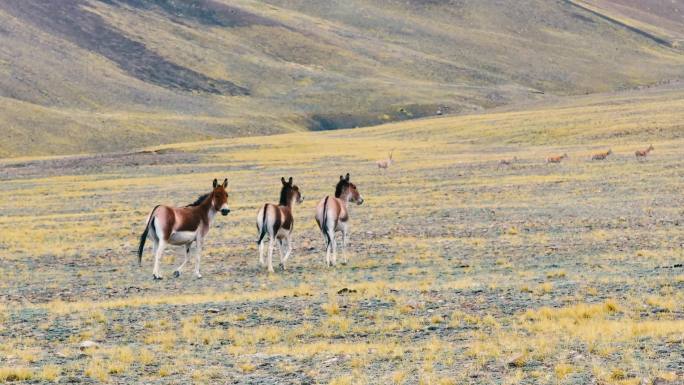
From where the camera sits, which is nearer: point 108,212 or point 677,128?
point 108,212

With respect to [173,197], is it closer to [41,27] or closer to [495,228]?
[495,228]

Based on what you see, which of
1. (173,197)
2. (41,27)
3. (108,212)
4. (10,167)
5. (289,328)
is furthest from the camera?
(41,27)

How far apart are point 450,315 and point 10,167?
74553 millimetres

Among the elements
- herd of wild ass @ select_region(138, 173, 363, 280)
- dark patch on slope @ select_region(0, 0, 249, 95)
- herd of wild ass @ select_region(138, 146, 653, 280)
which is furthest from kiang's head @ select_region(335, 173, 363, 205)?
dark patch on slope @ select_region(0, 0, 249, 95)

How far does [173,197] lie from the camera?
4934 centimetres

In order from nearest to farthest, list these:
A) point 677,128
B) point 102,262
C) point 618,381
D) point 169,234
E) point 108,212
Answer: point 618,381
point 169,234
point 102,262
point 108,212
point 677,128

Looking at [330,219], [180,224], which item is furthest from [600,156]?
[180,224]

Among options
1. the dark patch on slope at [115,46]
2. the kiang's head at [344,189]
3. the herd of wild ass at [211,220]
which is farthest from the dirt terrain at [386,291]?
the dark patch on slope at [115,46]

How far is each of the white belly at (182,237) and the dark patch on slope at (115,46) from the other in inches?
6039

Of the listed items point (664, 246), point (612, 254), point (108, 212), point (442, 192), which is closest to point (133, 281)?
point (612, 254)

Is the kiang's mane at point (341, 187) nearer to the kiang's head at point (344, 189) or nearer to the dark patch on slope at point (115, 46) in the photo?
the kiang's head at point (344, 189)

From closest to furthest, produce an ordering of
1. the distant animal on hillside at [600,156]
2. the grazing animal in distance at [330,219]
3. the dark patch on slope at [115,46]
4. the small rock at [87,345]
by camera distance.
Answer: the small rock at [87,345]
the grazing animal in distance at [330,219]
the distant animal on hillside at [600,156]
the dark patch on slope at [115,46]

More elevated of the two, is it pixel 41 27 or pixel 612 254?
pixel 41 27

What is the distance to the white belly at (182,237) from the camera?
2203 centimetres
